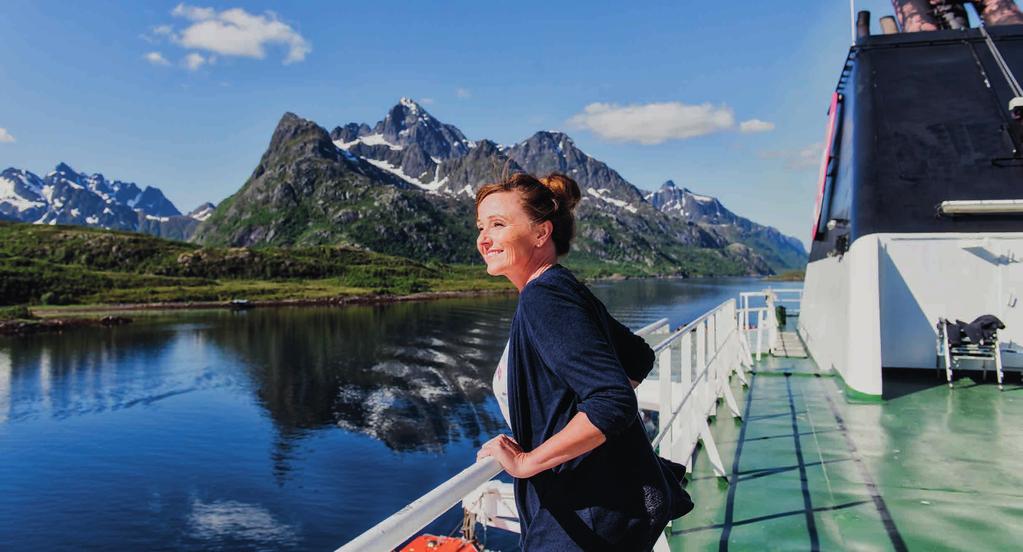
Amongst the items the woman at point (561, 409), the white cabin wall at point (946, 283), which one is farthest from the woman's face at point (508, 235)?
the white cabin wall at point (946, 283)

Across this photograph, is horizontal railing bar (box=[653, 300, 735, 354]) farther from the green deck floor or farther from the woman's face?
the woman's face

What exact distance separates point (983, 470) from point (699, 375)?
278 centimetres

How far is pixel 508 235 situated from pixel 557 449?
0.62 meters

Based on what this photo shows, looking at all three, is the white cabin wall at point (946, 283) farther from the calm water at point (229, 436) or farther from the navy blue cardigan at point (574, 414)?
the calm water at point (229, 436)

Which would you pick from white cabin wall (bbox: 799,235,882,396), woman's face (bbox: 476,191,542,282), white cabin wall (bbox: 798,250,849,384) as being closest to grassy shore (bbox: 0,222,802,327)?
white cabin wall (bbox: 798,250,849,384)

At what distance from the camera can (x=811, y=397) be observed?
883 centimetres

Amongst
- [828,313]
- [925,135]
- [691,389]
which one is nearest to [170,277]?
[828,313]

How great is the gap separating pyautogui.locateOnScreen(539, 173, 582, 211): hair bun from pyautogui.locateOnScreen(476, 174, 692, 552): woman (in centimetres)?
1

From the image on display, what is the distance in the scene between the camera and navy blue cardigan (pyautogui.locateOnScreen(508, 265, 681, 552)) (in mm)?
1447

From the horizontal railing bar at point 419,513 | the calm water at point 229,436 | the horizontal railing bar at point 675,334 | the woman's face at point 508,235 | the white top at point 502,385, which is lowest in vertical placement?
the calm water at point 229,436

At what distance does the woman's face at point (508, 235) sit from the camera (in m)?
1.76

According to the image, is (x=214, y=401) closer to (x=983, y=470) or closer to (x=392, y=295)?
(x=983, y=470)

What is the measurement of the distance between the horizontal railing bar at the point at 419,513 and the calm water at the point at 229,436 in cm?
1473

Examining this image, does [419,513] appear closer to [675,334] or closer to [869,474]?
[675,334]
